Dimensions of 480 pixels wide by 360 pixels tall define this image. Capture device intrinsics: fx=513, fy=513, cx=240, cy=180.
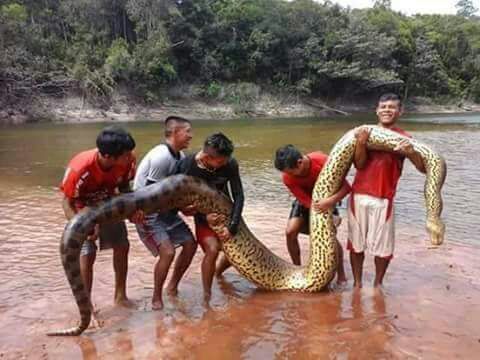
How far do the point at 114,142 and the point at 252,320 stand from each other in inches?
73.8

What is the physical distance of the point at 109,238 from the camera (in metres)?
4.36

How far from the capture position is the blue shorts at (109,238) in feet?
13.9

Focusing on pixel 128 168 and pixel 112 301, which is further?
pixel 112 301

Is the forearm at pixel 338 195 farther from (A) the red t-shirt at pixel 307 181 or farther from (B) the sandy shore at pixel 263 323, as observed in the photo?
(B) the sandy shore at pixel 263 323

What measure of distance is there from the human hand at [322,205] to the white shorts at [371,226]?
0.67 ft

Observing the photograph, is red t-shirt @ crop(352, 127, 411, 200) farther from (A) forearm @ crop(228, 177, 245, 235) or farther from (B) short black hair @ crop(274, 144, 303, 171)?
(A) forearm @ crop(228, 177, 245, 235)

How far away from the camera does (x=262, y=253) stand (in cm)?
497

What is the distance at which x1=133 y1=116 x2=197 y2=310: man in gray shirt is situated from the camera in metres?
4.43

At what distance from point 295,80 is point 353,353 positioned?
46.5 m

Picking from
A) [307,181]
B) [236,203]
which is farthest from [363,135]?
[236,203]

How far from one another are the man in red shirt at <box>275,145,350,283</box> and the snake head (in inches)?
32.9

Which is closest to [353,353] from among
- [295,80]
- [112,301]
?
[112,301]

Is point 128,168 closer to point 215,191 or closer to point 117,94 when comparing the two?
point 215,191

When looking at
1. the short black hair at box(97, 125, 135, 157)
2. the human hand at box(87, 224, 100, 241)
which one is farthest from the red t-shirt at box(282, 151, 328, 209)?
the human hand at box(87, 224, 100, 241)
